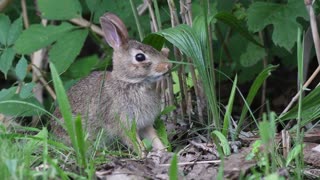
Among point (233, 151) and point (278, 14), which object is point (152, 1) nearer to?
point (278, 14)

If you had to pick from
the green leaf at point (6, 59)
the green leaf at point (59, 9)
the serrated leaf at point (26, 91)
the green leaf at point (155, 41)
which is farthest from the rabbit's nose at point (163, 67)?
the green leaf at point (6, 59)

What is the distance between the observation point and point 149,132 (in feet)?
15.1

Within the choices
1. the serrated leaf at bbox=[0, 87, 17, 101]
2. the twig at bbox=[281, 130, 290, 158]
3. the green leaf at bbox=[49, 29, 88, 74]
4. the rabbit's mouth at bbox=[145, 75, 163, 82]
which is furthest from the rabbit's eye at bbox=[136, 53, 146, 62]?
the twig at bbox=[281, 130, 290, 158]

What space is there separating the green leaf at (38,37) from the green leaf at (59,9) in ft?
0.39

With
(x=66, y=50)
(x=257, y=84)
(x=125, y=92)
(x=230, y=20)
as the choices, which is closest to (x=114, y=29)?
(x=125, y=92)

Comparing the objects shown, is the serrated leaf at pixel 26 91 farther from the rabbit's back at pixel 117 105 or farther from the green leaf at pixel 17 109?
the rabbit's back at pixel 117 105

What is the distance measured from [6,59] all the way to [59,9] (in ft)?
1.81

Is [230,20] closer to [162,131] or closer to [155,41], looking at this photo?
[155,41]

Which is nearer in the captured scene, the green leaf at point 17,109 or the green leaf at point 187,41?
the green leaf at point 187,41

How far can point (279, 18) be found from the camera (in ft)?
15.8

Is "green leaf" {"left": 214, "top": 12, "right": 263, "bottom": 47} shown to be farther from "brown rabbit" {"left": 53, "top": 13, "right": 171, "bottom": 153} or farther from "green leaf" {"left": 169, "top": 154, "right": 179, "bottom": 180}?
"green leaf" {"left": 169, "top": 154, "right": 179, "bottom": 180}

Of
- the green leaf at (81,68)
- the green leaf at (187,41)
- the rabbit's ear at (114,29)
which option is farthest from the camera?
the green leaf at (81,68)

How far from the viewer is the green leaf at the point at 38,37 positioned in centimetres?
502

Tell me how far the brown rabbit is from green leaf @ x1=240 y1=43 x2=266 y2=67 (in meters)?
1.03
